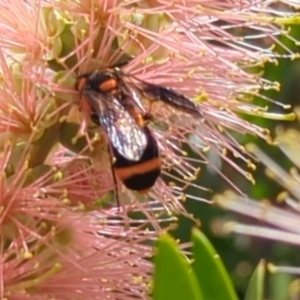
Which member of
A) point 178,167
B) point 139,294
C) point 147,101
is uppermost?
point 147,101

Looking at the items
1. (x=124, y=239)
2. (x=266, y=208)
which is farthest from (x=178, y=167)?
(x=266, y=208)

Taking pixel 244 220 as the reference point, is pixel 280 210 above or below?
above

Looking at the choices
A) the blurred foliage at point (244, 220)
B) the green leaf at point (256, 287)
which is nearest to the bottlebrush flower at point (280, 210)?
the green leaf at point (256, 287)

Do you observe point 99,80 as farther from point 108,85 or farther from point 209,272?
point 209,272

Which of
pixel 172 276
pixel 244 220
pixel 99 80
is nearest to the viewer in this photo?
pixel 172 276

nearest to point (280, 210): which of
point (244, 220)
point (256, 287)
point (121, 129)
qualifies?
point (256, 287)

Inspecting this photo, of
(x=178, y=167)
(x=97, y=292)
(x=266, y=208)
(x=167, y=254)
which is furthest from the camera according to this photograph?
(x=178, y=167)

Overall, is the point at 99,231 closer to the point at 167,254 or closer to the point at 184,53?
the point at 184,53

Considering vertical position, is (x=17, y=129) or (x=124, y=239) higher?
(x=17, y=129)
